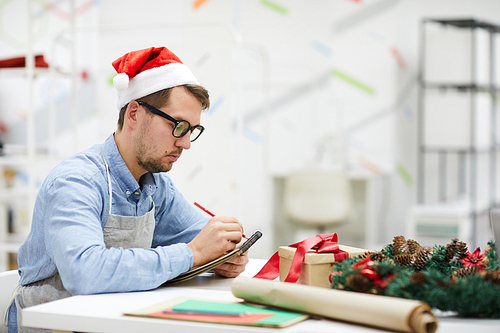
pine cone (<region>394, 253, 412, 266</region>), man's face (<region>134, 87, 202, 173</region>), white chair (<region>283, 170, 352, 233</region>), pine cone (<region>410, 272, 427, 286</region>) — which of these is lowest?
white chair (<region>283, 170, 352, 233</region>)

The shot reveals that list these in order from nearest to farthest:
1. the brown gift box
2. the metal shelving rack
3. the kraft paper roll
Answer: the kraft paper roll < the brown gift box < the metal shelving rack

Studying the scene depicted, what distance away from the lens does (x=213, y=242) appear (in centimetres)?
110

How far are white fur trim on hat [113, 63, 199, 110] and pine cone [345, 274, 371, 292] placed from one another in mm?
689

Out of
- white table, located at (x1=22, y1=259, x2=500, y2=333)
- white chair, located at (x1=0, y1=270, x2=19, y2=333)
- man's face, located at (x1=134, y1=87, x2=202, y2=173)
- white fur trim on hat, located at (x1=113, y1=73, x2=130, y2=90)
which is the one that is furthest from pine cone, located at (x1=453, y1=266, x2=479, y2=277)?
white chair, located at (x1=0, y1=270, x2=19, y2=333)

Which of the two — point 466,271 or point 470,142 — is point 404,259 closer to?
point 466,271

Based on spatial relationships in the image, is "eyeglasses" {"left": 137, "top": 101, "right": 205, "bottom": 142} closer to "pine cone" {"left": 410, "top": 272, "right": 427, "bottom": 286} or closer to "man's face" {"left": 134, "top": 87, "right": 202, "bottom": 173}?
"man's face" {"left": 134, "top": 87, "right": 202, "bottom": 173}

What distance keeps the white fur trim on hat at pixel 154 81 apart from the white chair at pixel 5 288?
49 cm

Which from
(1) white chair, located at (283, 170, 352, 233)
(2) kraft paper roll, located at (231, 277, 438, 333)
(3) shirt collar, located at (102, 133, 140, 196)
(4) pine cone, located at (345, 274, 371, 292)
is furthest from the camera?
(1) white chair, located at (283, 170, 352, 233)

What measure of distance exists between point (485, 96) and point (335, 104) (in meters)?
1.32

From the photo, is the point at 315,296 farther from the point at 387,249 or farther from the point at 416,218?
the point at 416,218

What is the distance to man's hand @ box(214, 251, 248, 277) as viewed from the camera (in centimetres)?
116

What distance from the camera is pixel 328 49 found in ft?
16.3

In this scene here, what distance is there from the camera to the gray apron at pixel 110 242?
1.14 metres

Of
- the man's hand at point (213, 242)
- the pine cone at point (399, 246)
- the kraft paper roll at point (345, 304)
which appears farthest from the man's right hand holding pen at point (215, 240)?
the pine cone at point (399, 246)
